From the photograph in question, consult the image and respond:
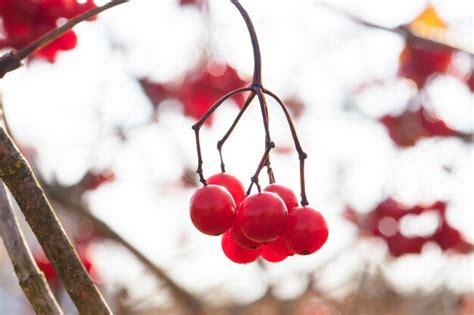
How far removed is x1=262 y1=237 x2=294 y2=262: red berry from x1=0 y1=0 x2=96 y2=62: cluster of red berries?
0.81 m

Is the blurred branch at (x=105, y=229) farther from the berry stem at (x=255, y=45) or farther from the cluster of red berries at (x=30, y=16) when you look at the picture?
the berry stem at (x=255, y=45)

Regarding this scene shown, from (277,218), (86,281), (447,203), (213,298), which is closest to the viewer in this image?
(86,281)

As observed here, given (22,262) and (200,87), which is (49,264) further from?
(22,262)

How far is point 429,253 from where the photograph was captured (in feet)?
12.8

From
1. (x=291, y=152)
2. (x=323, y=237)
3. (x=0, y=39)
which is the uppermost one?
(x=0, y=39)

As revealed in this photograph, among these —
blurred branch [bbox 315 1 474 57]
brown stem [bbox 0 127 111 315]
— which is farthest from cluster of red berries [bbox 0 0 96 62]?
brown stem [bbox 0 127 111 315]

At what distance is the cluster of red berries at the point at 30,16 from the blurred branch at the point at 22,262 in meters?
0.87

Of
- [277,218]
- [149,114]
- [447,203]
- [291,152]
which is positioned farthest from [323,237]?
[291,152]

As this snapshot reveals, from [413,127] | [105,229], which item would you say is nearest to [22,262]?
[105,229]

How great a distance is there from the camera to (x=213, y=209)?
132cm

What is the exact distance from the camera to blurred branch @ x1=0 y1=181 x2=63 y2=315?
114 centimetres

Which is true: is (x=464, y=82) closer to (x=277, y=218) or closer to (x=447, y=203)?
(x=447, y=203)

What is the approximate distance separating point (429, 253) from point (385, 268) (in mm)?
1126

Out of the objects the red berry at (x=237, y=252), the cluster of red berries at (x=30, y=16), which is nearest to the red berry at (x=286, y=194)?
the red berry at (x=237, y=252)
